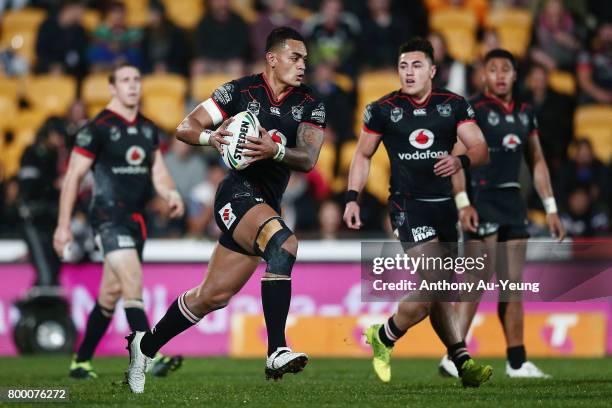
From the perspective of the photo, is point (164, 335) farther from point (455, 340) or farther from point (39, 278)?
point (39, 278)

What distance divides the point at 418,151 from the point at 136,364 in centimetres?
268

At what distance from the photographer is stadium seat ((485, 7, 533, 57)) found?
19.0 meters

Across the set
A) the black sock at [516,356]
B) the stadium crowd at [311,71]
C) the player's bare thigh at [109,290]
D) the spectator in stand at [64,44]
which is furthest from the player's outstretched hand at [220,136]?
the spectator in stand at [64,44]

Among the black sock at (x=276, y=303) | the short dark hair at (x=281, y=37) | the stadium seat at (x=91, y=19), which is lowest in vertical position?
the black sock at (x=276, y=303)

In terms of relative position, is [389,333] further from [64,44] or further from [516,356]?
[64,44]

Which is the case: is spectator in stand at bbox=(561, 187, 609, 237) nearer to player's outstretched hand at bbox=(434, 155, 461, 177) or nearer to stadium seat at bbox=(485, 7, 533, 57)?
stadium seat at bbox=(485, 7, 533, 57)

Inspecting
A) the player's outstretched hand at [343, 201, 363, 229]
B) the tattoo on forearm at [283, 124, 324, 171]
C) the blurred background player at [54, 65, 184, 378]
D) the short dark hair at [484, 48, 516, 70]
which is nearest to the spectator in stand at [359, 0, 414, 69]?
the short dark hair at [484, 48, 516, 70]

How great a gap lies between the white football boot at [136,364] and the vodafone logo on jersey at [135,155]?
9.54 ft

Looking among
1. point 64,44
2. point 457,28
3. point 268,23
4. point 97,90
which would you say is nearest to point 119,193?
point 97,90

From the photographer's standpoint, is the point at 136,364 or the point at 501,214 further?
the point at 501,214

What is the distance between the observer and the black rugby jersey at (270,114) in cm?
817

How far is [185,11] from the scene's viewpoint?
20.3 metres

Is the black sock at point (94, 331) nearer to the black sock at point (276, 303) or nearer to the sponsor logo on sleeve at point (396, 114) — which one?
the sponsor logo on sleeve at point (396, 114)

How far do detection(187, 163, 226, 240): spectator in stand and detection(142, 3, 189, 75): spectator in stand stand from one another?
301 cm
